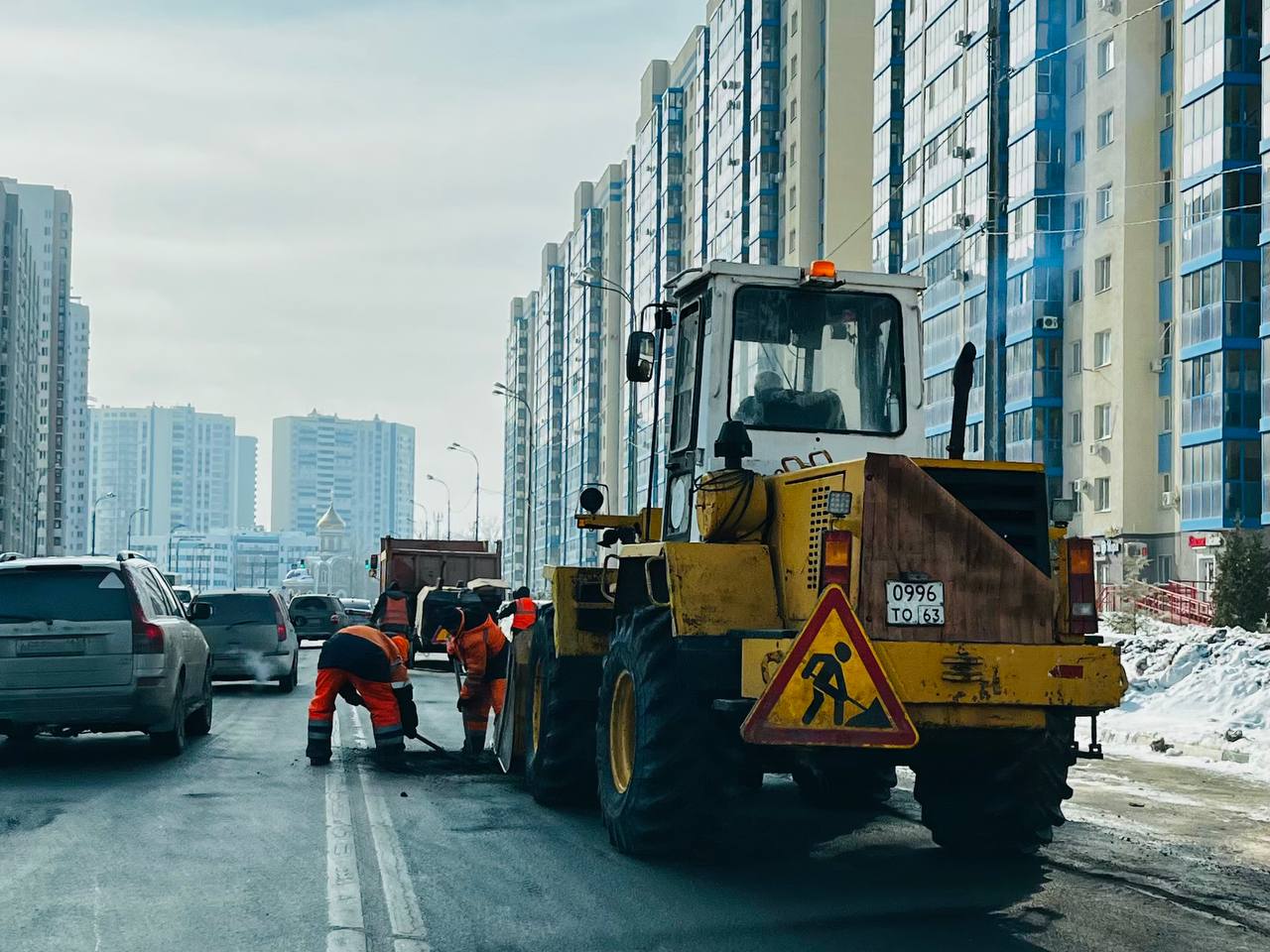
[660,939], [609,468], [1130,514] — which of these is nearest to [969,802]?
[660,939]

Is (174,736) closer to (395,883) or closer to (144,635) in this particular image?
(144,635)

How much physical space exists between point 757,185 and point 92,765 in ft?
238

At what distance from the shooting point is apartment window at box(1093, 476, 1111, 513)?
52.5m

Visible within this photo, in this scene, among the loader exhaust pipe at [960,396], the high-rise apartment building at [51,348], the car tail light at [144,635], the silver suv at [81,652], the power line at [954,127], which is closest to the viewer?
the loader exhaust pipe at [960,396]

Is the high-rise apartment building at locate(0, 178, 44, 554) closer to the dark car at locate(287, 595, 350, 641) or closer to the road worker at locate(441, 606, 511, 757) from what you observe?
the dark car at locate(287, 595, 350, 641)

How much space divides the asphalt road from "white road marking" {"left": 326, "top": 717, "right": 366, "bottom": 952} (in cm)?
2

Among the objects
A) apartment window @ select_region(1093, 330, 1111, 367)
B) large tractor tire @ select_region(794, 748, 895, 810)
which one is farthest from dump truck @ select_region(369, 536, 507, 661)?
apartment window @ select_region(1093, 330, 1111, 367)

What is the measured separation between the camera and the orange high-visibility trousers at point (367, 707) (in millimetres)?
13562

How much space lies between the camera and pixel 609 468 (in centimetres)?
12044

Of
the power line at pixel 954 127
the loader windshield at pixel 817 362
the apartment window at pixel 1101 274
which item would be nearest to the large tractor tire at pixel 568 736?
the loader windshield at pixel 817 362

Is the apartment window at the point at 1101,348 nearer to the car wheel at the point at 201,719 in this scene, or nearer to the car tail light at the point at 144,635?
the car wheel at the point at 201,719

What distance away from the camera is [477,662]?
1409 centimetres

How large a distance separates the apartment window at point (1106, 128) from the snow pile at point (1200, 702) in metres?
32.6

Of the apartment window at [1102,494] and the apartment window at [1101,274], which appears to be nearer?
the apartment window at [1102,494]
